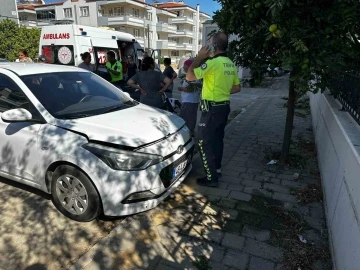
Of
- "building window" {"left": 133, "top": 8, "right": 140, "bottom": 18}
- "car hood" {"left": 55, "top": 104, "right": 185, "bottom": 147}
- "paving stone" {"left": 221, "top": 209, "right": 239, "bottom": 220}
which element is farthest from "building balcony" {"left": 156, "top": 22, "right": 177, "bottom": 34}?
"paving stone" {"left": 221, "top": 209, "right": 239, "bottom": 220}

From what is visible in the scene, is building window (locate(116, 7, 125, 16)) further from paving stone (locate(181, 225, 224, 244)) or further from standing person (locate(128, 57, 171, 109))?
paving stone (locate(181, 225, 224, 244))

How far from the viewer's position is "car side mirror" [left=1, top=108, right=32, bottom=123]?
296cm

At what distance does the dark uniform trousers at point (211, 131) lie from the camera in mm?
3596

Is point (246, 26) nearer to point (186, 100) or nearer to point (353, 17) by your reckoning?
point (353, 17)

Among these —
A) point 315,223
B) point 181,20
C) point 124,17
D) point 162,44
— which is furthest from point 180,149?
point 181,20

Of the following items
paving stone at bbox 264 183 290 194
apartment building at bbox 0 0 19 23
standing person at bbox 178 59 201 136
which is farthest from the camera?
apartment building at bbox 0 0 19 23

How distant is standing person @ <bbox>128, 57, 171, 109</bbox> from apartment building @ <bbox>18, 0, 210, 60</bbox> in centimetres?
3390

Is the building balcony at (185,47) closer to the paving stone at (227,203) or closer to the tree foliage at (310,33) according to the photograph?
the tree foliage at (310,33)

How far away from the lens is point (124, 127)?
3.04 meters

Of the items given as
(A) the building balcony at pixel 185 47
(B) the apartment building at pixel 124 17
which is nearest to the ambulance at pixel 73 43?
(B) the apartment building at pixel 124 17

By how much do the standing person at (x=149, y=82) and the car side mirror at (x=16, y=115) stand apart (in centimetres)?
239

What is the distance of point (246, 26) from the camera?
141 inches

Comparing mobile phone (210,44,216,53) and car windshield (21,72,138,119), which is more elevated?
mobile phone (210,44,216,53)

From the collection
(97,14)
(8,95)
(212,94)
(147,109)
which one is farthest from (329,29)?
(97,14)
